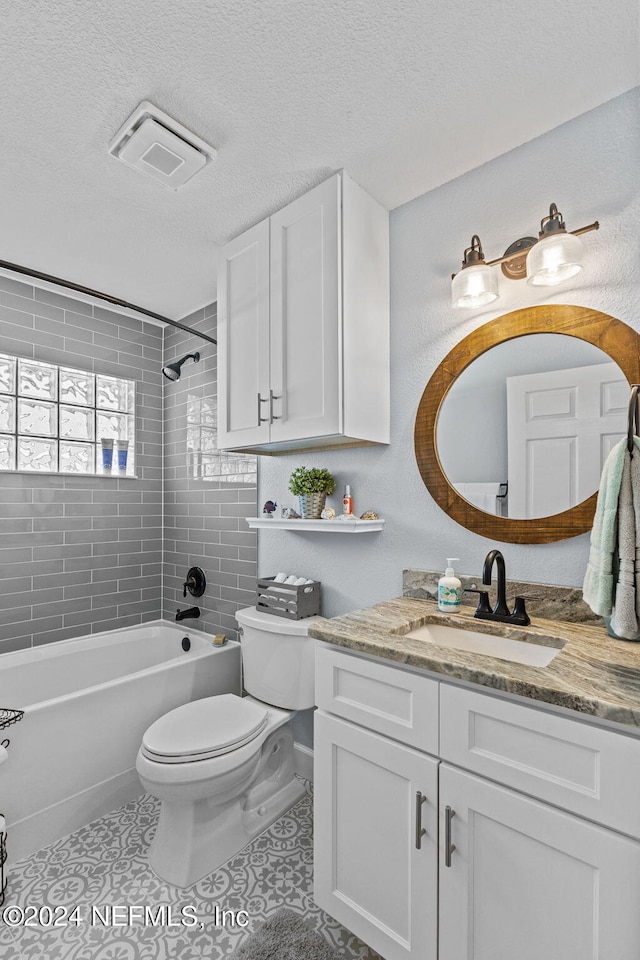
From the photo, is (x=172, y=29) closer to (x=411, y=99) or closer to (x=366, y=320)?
(x=411, y=99)

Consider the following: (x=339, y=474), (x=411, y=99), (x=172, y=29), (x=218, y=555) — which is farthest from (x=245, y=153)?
(x=218, y=555)

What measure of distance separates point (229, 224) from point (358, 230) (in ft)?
2.13

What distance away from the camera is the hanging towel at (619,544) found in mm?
1138

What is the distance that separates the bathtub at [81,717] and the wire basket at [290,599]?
57 cm

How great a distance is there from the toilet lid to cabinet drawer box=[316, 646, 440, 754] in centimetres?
57

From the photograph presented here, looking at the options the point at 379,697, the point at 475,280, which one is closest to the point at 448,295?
the point at 475,280

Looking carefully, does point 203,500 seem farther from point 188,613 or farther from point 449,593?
point 449,593

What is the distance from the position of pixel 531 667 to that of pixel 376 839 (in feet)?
2.18

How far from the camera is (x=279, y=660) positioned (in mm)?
2008

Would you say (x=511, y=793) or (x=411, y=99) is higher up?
(x=411, y=99)

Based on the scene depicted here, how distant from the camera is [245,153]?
164cm

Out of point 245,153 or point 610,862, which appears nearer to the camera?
point 610,862

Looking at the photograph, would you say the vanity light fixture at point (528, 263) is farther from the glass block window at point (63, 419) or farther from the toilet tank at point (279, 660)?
the glass block window at point (63, 419)

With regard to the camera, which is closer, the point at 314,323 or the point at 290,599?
the point at 314,323
